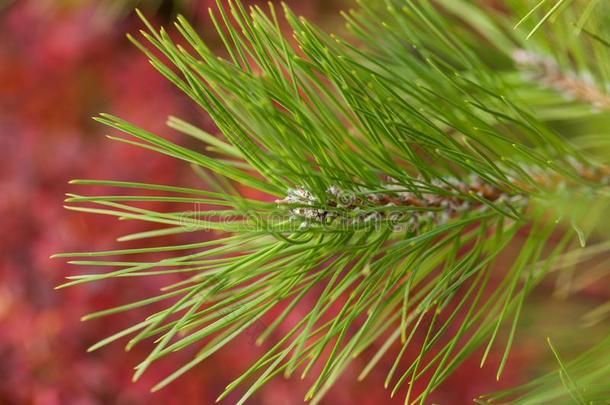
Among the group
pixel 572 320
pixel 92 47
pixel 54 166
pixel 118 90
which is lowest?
pixel 572 320

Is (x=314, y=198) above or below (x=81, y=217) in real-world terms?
below

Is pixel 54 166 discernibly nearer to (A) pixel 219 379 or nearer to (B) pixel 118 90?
(B) pixel 118 90

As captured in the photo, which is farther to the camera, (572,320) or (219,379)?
(572,320)

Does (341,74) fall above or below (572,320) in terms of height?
above

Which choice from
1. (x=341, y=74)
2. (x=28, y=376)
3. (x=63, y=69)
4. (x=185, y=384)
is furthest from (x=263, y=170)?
(x=63, y=69)

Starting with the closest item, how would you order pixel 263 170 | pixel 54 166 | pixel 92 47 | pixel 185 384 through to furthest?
pixel 263 170 < pixel 185 384 < pixel 54 166 < pixel 92 47

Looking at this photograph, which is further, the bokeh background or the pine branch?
the bokeh background

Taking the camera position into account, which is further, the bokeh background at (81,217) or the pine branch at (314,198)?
the bokeh background at (81,217)

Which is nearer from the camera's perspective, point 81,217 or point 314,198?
point 314,198
